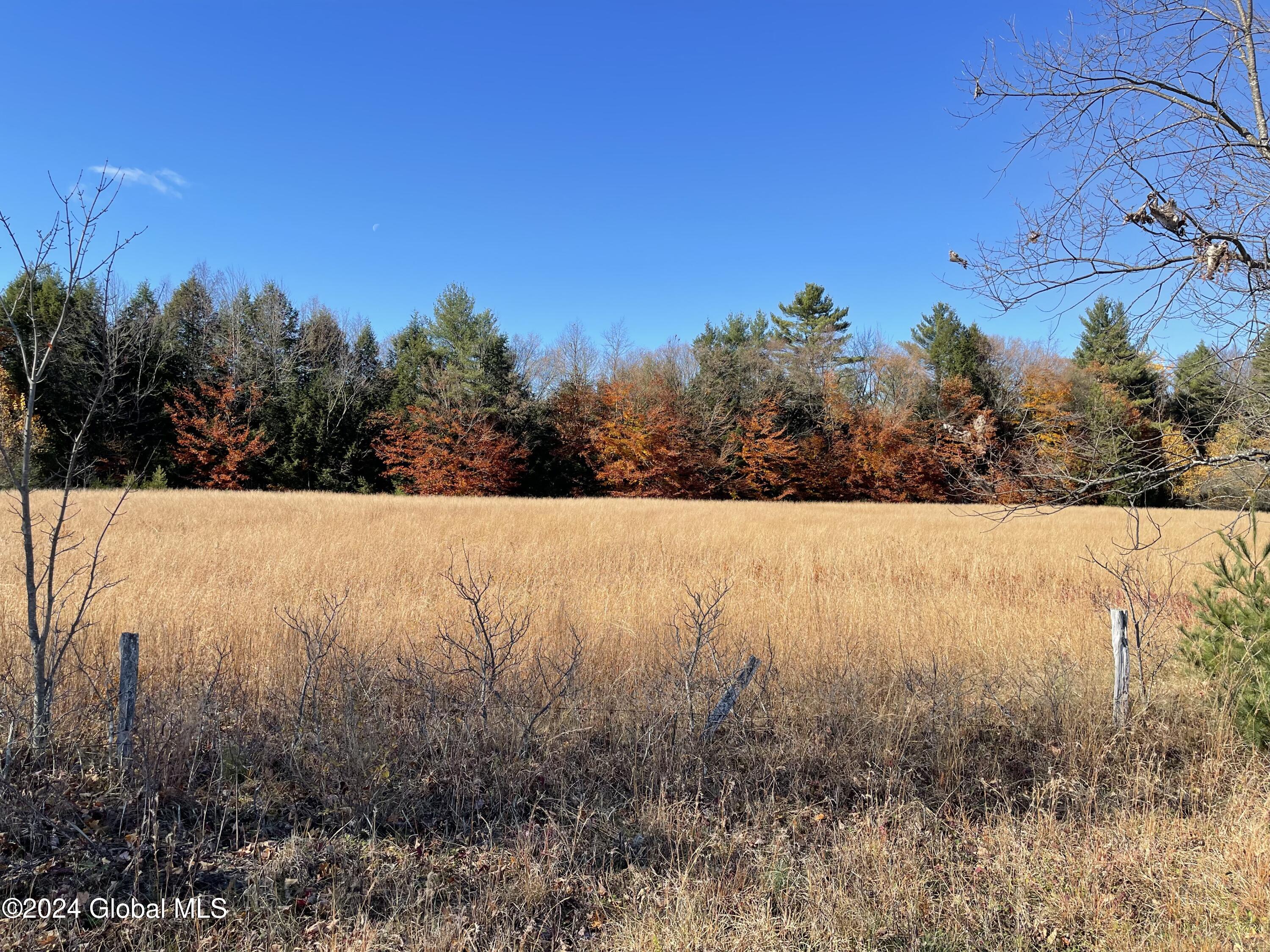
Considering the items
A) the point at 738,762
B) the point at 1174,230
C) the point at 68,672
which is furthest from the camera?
the point at 68,672

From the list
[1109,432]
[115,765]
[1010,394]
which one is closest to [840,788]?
[1109,432]

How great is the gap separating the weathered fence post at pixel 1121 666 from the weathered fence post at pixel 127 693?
265 inches

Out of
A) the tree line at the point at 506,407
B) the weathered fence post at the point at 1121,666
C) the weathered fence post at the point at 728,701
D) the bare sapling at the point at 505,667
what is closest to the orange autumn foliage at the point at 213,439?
the tree line at the point at 506,407

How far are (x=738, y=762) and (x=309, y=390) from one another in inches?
1420

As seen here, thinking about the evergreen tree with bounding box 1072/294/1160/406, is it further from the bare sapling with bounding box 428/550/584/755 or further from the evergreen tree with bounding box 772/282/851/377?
the evergreen tree with bounding box 772/282/851/377

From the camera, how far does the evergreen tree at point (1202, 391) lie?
4082 millimetres

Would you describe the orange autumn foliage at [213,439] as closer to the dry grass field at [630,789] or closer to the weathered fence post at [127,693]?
the dry grass field at [630,789]

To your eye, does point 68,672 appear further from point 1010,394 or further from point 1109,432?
point 1010,394

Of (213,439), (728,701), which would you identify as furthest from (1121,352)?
(213,439)

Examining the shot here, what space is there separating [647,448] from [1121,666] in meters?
32.1

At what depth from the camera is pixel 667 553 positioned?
12.8m

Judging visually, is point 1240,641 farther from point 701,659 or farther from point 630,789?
point 630,789

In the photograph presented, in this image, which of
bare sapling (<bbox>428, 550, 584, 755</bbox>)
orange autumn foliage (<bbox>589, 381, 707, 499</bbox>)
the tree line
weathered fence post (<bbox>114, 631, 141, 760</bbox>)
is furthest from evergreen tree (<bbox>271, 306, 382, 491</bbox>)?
weathered fence post (<bbox>114, 631, 141, 760</bbox>)

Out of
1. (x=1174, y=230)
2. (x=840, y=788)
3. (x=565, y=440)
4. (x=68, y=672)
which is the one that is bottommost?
(x=840, y=788)
